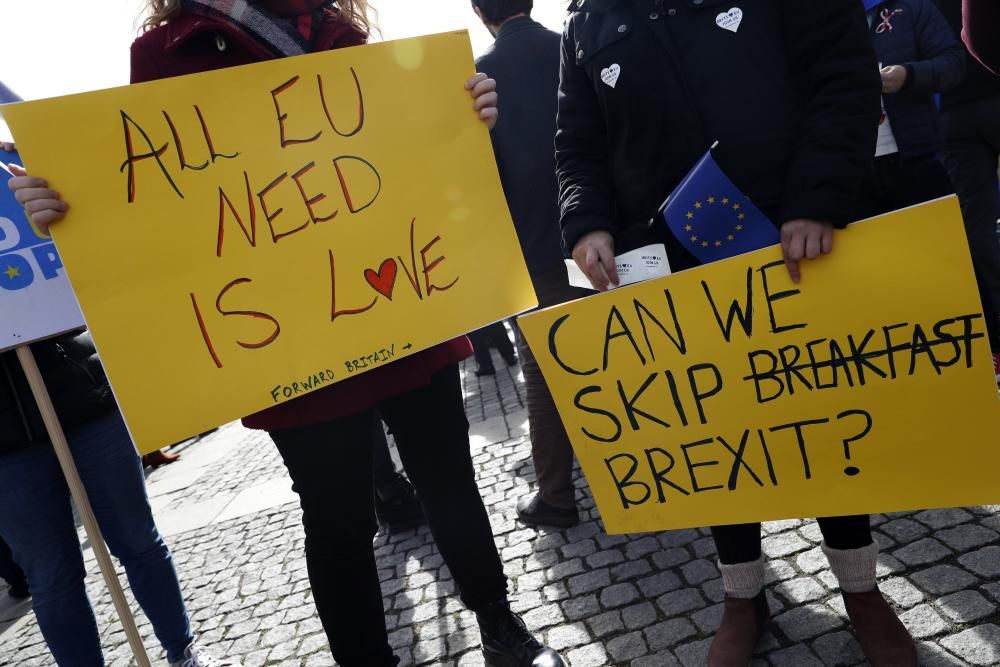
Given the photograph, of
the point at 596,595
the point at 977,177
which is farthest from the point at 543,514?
the point at 977,177

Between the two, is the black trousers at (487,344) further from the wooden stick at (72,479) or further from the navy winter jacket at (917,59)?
the wooden stick at (72,479)

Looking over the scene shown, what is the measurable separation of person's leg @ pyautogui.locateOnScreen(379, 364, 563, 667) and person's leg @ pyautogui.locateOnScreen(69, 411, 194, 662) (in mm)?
1034

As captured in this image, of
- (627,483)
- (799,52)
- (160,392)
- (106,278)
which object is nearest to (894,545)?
(627,483)

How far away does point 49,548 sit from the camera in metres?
2.11

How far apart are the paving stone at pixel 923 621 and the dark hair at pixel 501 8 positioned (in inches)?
108

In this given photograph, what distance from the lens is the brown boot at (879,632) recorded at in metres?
1.74

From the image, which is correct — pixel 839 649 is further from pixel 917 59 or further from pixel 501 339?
pixel 501 339

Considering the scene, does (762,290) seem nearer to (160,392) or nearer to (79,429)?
(160,392)

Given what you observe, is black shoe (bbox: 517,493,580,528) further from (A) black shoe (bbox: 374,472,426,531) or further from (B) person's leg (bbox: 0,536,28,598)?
(B) person's leg (bbox: 0,536,28,598)

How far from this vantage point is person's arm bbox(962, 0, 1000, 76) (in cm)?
153

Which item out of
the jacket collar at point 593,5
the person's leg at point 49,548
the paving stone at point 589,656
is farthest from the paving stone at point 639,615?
Answer: the jacket collar at point 593,5

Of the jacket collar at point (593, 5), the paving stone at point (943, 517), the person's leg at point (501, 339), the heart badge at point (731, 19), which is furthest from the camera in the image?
the person's leg at point (501, 339)

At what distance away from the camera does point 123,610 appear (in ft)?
6.80

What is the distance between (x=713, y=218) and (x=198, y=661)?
243cm
